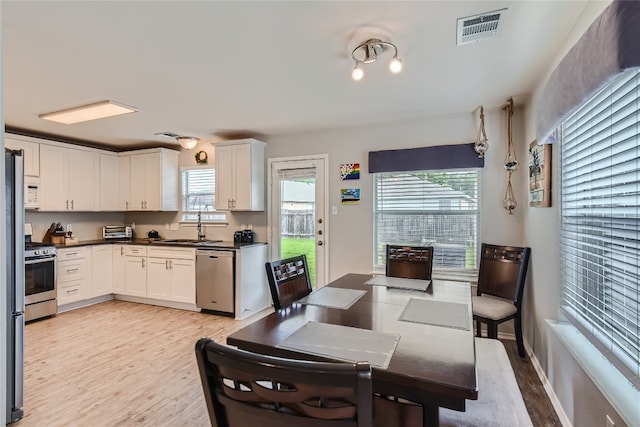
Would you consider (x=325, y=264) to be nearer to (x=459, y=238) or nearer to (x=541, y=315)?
(x=459, y=238)

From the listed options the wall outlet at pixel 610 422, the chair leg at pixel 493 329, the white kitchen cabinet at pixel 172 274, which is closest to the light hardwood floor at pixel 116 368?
the white kitchen cabinet at pixel 172 274

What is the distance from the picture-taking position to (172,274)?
14.4 feet

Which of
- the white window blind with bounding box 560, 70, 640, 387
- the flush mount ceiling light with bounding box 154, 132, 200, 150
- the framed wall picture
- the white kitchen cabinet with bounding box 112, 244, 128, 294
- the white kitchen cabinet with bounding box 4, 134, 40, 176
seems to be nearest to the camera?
the white window blind with bounding box 560, 70, 640, 387

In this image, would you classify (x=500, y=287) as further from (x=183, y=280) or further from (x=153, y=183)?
(x=153, y=183)

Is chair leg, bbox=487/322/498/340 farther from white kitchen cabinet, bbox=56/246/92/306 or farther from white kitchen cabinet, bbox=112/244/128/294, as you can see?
white kitchen cabinet, bbox=56/246/92/306

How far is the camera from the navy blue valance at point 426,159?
3459 millimetres

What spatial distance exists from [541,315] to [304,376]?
2.66 meters

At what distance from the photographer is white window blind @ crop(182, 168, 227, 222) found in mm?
4934

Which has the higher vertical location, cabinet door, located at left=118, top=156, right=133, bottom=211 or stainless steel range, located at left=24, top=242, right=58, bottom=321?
cabinet door, located at left=118, top=156, right=133, bottom=211

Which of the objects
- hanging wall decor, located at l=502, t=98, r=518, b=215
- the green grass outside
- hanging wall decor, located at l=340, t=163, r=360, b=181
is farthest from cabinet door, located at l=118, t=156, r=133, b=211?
hanging wall decor, located at l=502, t=98, r=518, b=215

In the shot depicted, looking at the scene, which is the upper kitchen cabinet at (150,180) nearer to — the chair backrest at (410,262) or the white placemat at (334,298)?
the chair backrest at (410,262)

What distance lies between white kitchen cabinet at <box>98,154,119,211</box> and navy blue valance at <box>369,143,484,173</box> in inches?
157

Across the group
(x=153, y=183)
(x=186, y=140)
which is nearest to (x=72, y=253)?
(x=153, y=183)

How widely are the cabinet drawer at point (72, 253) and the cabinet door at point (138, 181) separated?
3.00 ft
